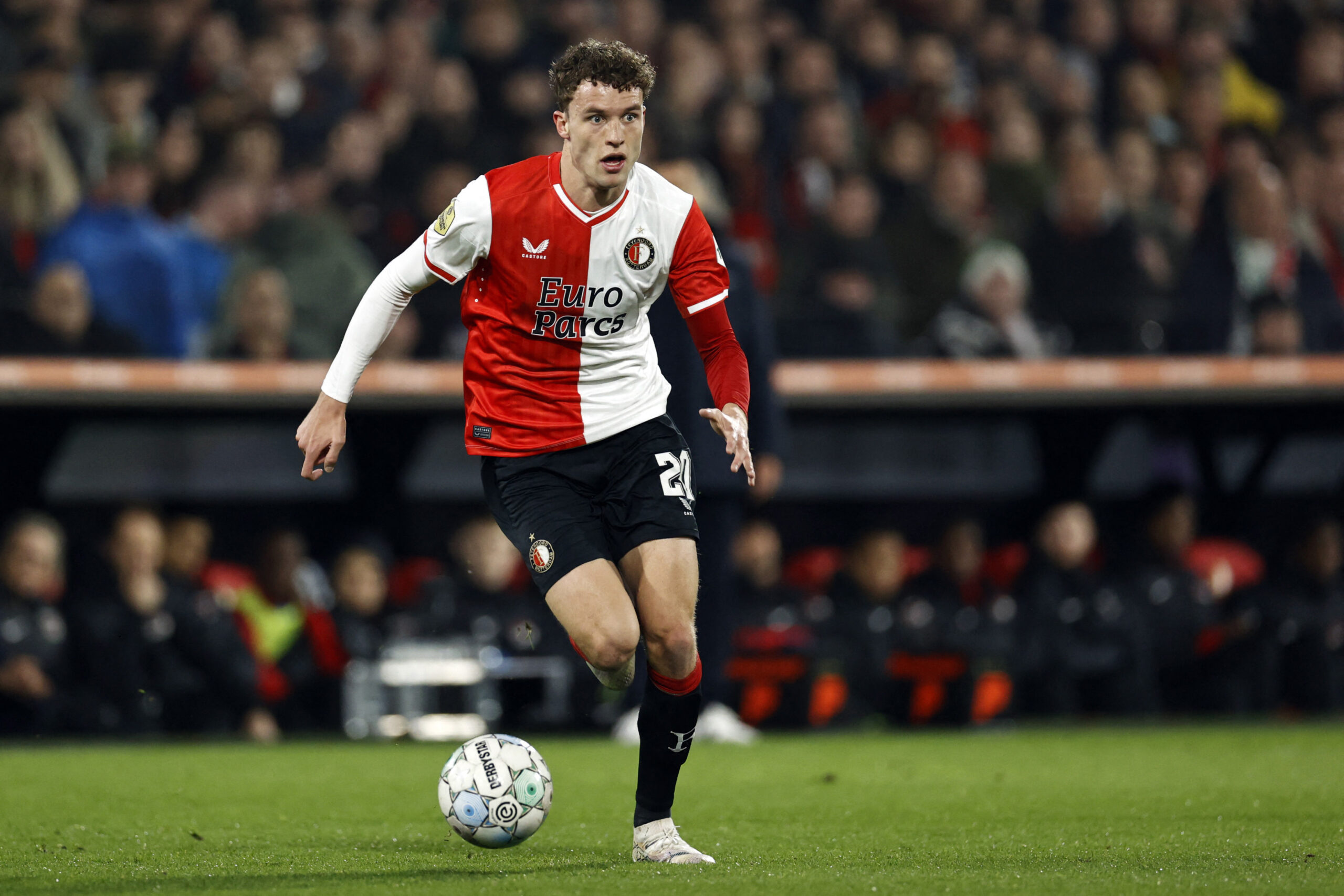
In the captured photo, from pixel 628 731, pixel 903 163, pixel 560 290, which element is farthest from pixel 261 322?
pixel 560 290

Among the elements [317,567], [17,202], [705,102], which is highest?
[705,102]

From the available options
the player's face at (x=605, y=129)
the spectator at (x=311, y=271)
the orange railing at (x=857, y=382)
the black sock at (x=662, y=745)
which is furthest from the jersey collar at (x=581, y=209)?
the spectator at (x=311, y=271)

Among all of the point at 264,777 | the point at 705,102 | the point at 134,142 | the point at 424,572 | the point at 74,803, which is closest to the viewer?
the point at 74,803

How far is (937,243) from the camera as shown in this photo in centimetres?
1086

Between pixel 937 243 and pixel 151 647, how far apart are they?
5.18 metres

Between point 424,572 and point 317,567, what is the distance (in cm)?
75

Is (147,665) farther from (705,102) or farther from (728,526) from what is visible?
(705,102)

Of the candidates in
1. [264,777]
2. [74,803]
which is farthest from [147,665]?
[74,803]

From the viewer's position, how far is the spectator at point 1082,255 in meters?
10.5

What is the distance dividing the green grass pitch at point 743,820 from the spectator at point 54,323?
2051 millimetres

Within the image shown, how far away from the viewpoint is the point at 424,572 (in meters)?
9.83

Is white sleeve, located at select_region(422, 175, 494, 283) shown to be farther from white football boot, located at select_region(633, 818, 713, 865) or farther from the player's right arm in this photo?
white football boot, located at select_region(633, 818, 713, 865)

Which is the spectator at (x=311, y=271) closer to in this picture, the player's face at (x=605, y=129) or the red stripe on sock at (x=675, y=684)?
the player's face at (x=605, y=129)

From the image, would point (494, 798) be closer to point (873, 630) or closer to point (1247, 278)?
point (873, 630)
